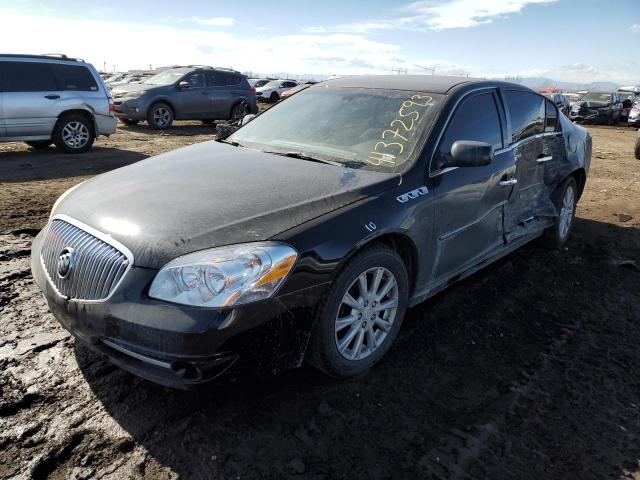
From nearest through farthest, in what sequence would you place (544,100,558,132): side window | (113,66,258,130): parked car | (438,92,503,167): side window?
(438,92,503,167): side window → (544,100,558,132): side window → (113,66,258,130): parked car

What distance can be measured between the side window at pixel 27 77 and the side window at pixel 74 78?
12 cm

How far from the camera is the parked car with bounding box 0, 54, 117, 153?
28.6ft

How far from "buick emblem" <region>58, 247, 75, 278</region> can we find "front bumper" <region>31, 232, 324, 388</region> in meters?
0.16

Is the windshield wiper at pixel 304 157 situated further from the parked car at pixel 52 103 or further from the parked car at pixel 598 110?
the parked car at pixel 598 110

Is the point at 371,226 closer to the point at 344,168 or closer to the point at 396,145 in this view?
the point at 344,168

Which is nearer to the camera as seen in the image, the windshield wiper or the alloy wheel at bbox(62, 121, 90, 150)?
the windshield wiper

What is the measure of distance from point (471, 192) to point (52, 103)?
8.54 metres

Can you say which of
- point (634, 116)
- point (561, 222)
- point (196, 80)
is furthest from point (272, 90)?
point (561, 222)

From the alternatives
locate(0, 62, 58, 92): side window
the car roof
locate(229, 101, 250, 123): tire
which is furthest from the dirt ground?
locate(229, 101, 250, 123): tire

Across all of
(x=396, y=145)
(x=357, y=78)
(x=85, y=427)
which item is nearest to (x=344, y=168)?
(x=396, y=145)

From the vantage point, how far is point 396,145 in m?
3.14

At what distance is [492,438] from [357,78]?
2.87m

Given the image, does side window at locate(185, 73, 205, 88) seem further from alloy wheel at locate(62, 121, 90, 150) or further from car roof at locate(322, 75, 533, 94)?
car roof at locate(322, 75, 533, 94)

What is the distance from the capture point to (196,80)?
14.3 m
